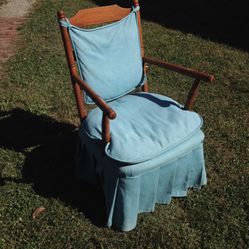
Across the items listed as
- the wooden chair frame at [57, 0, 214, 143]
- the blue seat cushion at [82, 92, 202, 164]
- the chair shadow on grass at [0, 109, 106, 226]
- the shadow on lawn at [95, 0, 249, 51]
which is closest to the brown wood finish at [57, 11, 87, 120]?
the wooden chair frame at [57, 0, 214, 143]

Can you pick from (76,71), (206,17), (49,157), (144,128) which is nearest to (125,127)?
(144,128)

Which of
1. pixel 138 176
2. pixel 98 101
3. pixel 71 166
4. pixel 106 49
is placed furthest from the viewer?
pixel 71 166

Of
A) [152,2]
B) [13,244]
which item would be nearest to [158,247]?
[13,244]

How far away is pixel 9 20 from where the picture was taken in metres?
6.63

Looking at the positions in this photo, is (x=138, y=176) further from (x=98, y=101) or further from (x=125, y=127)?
(x=98, y=101)

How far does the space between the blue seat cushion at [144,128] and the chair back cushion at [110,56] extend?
0.16 m

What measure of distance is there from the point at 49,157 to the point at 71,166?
239 millimetres

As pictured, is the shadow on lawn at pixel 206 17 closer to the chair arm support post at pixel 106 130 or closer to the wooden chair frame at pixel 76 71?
the wooden chair frame at pixel 76 71

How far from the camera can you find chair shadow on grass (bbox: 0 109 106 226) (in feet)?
9.64

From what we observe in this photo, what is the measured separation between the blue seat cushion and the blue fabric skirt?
68 mm

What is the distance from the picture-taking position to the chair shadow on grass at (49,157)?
2938 millimetres

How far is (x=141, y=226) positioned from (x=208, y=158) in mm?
1018

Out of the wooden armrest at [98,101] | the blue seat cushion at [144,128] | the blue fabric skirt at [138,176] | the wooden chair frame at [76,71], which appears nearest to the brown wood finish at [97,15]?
the wooden chair frame at [76,71]

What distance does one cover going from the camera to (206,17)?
666cm
